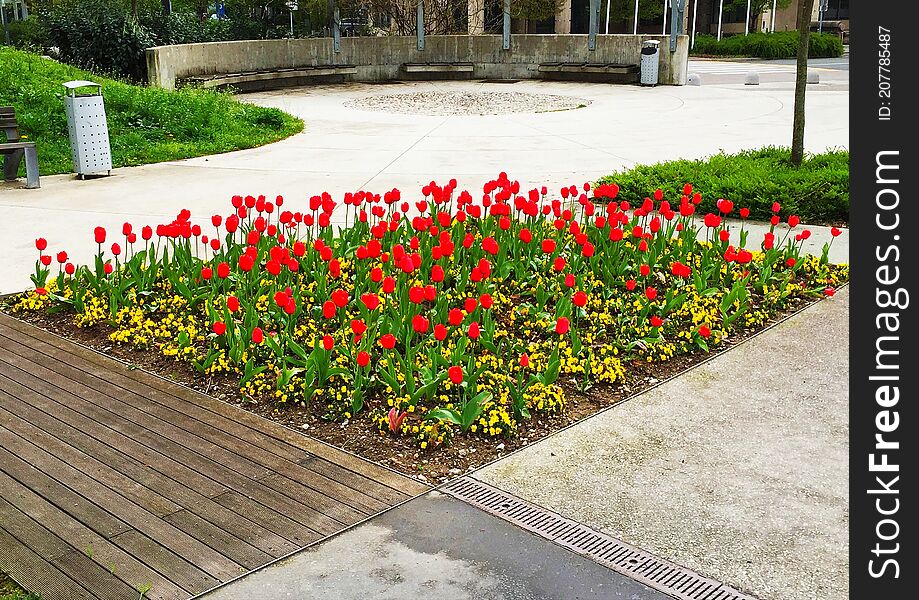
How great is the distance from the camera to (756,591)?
3266mm

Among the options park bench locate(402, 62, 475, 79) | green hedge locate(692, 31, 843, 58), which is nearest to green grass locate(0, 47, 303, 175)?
park bench locate(402, 62, 475, 79)

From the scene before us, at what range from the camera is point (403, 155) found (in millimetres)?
12922

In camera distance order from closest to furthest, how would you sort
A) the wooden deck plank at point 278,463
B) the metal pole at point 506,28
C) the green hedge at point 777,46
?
the wooden deck plank at point 278,463 → the metal pole at point 506,28 → the green hedge at point 777,46

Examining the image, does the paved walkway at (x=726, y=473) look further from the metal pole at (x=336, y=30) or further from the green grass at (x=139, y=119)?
the metal pole at (x=336, y=30)

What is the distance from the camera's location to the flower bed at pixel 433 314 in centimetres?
468

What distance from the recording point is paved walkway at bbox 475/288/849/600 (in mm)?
3482

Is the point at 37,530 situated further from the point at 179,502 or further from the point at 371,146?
the point at 371,146

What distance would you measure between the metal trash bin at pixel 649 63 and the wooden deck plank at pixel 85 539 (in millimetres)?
21895

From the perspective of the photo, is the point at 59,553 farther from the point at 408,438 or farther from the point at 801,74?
the point at 801,74

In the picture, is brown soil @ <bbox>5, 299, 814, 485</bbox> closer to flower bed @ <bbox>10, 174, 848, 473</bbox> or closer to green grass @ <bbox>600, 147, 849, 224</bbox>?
flower bed @ <bbox>10, 174, 848, 473</bbox>

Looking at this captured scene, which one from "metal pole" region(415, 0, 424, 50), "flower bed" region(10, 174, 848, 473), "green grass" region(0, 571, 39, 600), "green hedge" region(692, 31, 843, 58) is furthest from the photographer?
"green hedge" region(692, 31, 843, 58)

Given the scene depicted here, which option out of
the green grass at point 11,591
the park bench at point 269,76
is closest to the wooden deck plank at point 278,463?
the green grass at point 11,591

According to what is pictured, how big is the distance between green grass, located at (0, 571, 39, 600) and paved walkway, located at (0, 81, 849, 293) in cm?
398
